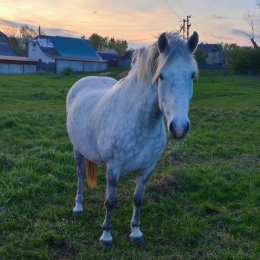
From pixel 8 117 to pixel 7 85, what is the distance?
13610mm

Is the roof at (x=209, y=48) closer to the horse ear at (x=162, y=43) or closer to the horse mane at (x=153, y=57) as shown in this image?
the horse mane at (x=153, y=57)

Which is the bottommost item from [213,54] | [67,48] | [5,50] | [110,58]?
[110,58]

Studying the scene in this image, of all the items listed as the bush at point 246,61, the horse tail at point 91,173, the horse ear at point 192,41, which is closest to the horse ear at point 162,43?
the horse ear at point 192,41

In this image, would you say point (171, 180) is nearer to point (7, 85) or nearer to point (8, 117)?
point (8, 117)

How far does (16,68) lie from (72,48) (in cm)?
1379

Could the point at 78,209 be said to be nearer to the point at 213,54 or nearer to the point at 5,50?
the point at 5,50

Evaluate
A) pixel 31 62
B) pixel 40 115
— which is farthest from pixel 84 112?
pixel 31 62

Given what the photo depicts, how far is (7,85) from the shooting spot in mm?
24391

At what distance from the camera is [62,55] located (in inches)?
2283

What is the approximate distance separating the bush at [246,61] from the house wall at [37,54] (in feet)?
85.1

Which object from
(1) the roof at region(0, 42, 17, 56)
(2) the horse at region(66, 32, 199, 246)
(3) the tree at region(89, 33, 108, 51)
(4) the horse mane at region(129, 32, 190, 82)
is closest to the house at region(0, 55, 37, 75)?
(1) the roof at region(0, 42, 17, 56)

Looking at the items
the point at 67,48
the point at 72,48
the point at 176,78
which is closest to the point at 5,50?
the point at 67,48

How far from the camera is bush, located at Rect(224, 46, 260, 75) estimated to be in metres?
41.2

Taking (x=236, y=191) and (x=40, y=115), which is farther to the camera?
(x=40, y=115)
